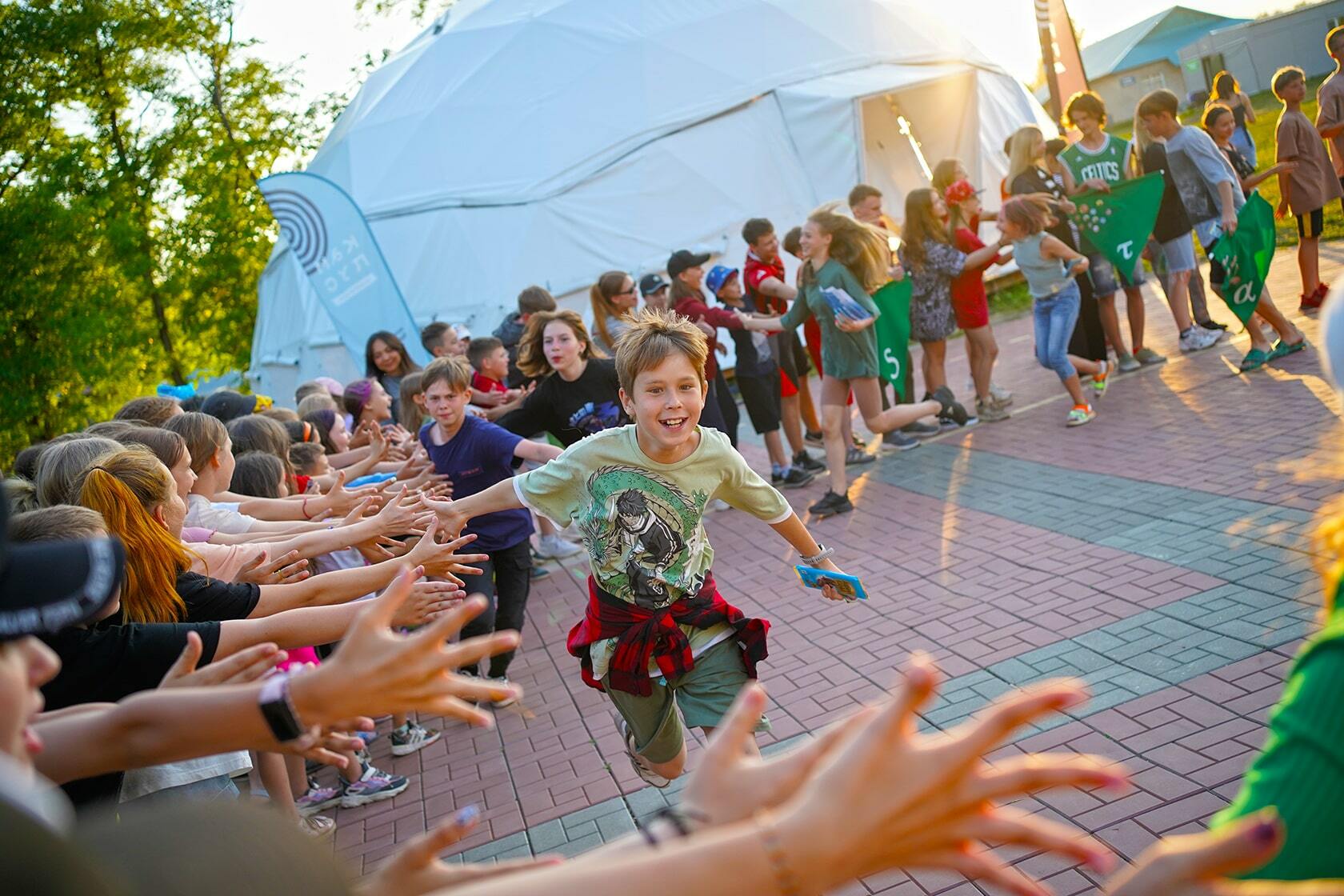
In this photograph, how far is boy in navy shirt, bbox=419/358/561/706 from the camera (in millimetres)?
6242

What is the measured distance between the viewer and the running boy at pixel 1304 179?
1055cm

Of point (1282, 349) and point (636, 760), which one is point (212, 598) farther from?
point (1282, 349)

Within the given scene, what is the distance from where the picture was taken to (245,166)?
2561 centimetres

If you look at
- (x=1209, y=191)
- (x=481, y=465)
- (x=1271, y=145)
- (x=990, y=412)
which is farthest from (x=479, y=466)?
(x=1271, y=145)

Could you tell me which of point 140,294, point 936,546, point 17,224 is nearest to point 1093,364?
point 936,546

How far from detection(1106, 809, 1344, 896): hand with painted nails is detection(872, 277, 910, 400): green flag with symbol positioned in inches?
356

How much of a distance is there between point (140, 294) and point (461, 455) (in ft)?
65.4

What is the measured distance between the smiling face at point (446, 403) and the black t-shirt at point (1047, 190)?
6.46m

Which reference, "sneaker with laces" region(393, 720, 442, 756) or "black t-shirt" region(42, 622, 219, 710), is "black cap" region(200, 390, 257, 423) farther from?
"black t-shirt" region(42, 622, 219, 710)

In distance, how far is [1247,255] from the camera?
9312 millimetres

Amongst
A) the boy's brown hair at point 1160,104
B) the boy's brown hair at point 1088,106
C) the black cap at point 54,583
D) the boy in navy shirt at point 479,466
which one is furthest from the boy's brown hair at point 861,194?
the black cap at point 54,583

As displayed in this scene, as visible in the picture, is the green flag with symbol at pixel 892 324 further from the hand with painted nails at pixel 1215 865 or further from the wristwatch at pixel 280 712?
the hand with painted nails at pixel 1215 865

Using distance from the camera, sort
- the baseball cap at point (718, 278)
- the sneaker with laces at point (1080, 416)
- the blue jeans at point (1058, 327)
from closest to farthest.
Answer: the sneaker with laces at point (1080, 416)
the blue jeans at point (1058, 327)
the baseball cap at point (718, 278)

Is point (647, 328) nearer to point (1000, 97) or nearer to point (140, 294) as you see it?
point (1000, 97)
